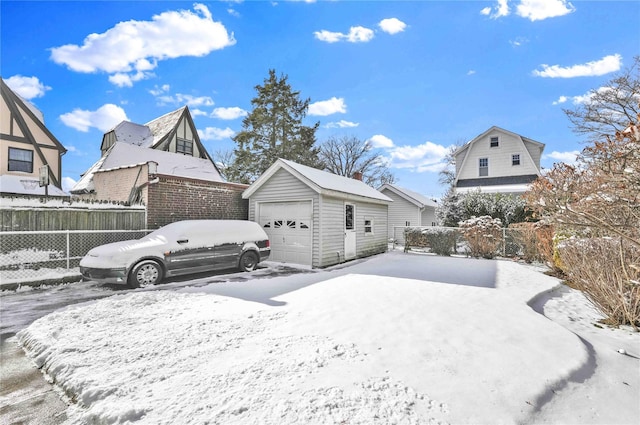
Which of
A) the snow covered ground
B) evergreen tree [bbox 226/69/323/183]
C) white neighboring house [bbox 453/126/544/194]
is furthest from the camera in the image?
evergreen tree [bbox 226/69/323/183]

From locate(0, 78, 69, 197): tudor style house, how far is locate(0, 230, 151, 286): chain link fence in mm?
10737

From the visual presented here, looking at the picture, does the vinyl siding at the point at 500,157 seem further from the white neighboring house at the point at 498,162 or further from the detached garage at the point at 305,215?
the detached garage at the point at 305,215

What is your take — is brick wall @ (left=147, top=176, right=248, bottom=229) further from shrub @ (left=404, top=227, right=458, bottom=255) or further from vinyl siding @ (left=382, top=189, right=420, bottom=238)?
vinyl siding @ (left=382, top=189, right=420, bottom=238)

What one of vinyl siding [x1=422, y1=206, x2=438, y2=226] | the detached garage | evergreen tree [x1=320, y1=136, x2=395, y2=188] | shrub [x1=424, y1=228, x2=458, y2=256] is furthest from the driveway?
evergreen tree [x1=320, y1=136, x2=395, y2=188]

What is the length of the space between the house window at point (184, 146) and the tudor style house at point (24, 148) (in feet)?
22.5

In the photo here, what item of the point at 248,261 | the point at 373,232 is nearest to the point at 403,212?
the point at 373,232

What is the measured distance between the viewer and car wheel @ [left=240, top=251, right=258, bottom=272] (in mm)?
8578

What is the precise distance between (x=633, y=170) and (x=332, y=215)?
7.94 metres

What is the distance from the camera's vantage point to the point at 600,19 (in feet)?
27.8

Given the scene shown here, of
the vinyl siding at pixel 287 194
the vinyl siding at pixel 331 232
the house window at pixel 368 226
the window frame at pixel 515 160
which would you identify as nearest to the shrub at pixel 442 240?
the house window at pixel 368 226

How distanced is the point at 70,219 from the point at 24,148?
14.1 metres

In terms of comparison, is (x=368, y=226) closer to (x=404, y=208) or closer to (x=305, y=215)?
(x=305, y=215)

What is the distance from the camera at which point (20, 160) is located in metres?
16.3

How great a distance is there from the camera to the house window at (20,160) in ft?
52.3
